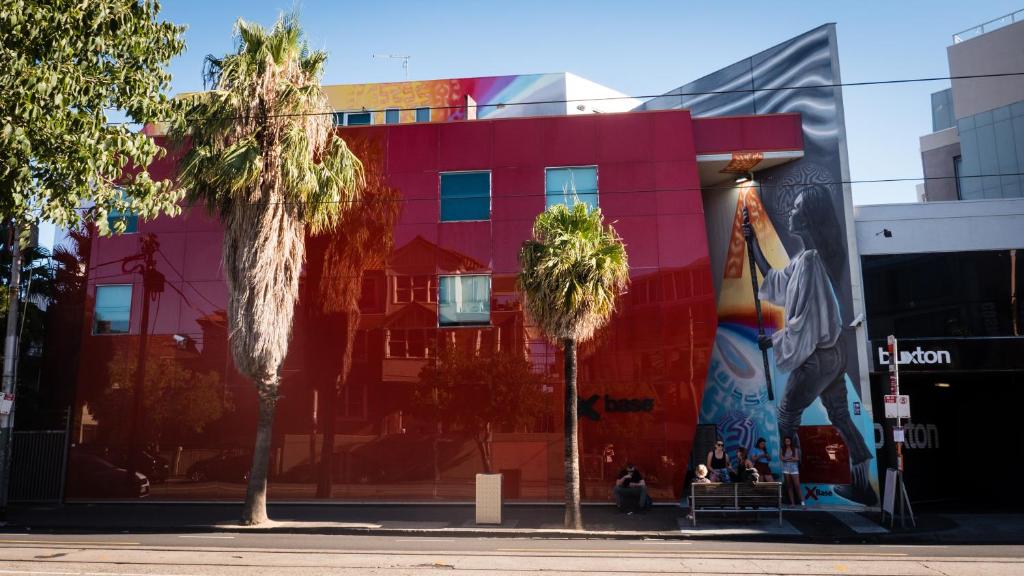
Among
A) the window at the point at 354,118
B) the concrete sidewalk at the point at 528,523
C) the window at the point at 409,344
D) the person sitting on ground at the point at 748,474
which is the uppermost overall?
the window at the point at 354,118

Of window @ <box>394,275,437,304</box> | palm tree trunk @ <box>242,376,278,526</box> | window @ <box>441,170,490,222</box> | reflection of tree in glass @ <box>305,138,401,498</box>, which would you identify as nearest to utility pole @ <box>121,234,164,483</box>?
reflection of tree in glass @ <box>305,138,401,498</box>

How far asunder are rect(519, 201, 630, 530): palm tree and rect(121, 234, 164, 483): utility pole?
11.8 metres

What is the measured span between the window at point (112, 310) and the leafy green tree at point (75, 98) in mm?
10291

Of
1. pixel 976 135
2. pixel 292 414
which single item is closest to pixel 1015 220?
pixel 976 135

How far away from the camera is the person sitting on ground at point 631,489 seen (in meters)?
18.3

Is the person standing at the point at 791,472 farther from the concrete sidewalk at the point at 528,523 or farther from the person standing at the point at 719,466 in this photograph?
the person standing at the point at 719,466

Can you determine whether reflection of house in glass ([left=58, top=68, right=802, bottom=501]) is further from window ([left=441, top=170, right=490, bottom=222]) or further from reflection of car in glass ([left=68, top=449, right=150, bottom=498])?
reflection of car in glass ([left=68, top=449, right=150, bottom=498])

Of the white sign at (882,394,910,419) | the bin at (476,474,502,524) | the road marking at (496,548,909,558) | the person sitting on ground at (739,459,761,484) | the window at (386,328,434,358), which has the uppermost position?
the window at (386,328,434,358)

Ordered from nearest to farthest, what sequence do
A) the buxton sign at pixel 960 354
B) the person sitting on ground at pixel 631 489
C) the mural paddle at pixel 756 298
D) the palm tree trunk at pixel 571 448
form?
the palm tree trunk at pixel 571 448 < the person sitting on ground at pixel 631 489 < the buxton sign at pixel 960 354 < the mural paddle at pixel 756 298

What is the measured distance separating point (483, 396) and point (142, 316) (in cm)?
1013

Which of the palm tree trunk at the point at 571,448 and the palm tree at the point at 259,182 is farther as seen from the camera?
the palm tree at the point at 259,182

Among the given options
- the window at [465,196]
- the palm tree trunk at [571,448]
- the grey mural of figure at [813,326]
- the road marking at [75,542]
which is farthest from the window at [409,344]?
the grey mural of figure at [813,326]

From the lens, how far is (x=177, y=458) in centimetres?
2092

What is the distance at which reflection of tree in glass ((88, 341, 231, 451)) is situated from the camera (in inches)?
829
